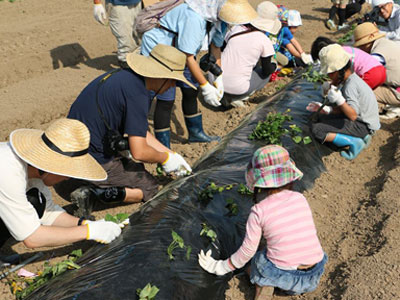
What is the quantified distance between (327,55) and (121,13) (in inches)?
139

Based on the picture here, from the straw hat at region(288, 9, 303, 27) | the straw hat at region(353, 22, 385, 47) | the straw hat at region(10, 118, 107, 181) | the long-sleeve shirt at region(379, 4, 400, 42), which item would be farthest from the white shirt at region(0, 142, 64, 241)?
the long-sleeve shirt at region(379, 4, 400, 42)

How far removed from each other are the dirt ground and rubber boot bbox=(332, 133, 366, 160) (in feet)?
0.27

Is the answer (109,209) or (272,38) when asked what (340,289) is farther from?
(272,38)

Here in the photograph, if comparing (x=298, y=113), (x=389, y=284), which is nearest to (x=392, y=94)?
(x=298, y=113)

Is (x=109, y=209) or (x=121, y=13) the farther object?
(x=121, y=13)

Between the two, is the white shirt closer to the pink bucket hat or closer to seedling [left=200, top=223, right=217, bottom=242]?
seedling [left=200, top=223, right=217, bottom=242]

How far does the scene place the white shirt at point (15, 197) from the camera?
8.15 ft

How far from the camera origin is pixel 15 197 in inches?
98.6

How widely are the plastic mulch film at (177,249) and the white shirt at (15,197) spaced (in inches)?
14.1

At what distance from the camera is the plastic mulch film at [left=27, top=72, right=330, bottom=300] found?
2.44 meters

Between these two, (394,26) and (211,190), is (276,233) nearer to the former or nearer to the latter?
(211,190)

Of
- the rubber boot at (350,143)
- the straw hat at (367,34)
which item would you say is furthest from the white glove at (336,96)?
the straw hat at (367,34)

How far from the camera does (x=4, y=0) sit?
11008 millimetres

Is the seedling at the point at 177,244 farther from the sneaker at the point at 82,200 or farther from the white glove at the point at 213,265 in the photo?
the sneaker at the point at 82,200
